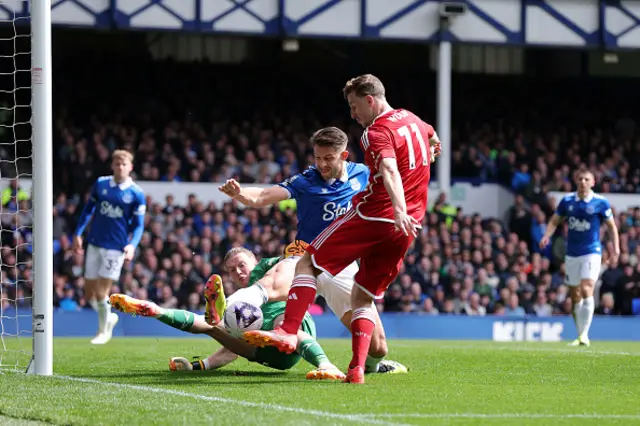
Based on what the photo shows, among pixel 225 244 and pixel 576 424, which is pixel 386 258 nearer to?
pixel 576 424

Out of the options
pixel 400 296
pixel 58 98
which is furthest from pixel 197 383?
pixel 58 98

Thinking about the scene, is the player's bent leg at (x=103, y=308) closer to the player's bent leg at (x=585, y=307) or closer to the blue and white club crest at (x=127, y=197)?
the blue and white club crest at (x=127, y=197)

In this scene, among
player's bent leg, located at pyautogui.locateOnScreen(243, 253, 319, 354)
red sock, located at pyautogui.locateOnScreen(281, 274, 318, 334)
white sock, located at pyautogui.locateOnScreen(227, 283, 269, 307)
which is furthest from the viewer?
white sock, located at pyautogui.locateOnScreen(227, 283, 269, 307)

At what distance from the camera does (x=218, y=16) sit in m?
25.9

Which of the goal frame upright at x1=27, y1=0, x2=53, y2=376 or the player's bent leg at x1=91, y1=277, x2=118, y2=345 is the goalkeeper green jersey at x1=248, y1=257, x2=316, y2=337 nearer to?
the goal frame upright at x1=27, y1=0, x2=53, y2=376

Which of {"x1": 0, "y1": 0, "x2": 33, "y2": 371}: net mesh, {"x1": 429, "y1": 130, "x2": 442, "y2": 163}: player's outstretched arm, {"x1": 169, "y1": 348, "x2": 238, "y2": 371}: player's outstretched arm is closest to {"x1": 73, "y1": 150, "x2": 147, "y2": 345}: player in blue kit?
{"x1": 0, "y1": 0, "x2": 33, "y2": 371}: net mesh

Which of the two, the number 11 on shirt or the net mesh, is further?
the net mesh

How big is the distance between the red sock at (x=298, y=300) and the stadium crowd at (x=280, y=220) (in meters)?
12.3

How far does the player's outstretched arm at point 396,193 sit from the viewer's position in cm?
759

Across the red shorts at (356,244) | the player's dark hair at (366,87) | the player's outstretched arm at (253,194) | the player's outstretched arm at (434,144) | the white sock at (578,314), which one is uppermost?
the player's dark hair at (366,87)

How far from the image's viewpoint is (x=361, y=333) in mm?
8133

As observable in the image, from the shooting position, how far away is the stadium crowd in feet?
70.4

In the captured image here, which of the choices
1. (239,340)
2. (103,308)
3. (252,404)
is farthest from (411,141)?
(103,308)

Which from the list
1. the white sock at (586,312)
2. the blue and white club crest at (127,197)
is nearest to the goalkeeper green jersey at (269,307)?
the blue and white club crest at (127,197)
